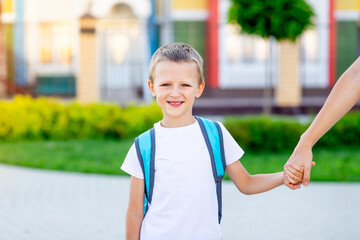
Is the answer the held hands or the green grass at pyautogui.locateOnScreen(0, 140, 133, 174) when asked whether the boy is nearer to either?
the held hands

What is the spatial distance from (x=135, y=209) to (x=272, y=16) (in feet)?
33.9

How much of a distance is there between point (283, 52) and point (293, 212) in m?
12.6

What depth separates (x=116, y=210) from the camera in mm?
6488

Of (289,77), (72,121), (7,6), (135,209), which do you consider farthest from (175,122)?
(7,6)

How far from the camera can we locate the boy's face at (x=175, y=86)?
2436 millimetres

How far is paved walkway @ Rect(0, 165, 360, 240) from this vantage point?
5.52 meters

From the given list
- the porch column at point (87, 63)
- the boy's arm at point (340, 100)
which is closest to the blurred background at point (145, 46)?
the porch column at point (87, 63)

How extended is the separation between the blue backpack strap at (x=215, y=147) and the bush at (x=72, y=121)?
34.5ft

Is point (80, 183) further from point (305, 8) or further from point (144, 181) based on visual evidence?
point (305, 8)

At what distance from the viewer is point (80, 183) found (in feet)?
26.7

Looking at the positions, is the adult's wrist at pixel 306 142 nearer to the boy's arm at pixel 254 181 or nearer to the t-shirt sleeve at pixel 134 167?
the boy's arm at pixel 254 181

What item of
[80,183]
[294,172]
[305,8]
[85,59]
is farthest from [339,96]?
[85,59]

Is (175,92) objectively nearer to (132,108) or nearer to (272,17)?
(272,17)

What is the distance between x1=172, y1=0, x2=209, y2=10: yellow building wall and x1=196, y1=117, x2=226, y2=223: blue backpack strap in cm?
1860
